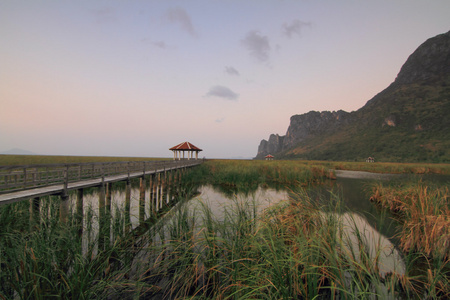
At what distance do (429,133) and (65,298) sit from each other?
92.5 metres

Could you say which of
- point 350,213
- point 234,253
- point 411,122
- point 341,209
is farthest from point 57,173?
point 411,122

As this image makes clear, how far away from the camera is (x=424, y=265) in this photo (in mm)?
5566

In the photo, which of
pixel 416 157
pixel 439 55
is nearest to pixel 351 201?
pixel 416 157

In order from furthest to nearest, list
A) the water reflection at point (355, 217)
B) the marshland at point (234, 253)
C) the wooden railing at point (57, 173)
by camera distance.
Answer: the wooden railing at point (57, 173)
the water reflection at point (355, 217)
the marshland at point (234, 253)

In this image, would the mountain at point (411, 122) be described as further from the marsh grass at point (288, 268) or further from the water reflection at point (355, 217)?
the marsh grass at point (288, 268)

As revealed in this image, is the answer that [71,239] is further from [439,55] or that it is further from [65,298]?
[439,55]

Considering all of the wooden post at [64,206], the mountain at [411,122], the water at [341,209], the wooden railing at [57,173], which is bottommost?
the water at [341,209]

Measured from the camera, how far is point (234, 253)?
12.4ft

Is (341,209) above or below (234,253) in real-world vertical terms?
below

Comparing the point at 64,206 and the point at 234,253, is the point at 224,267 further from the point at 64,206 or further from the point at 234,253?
the point at 64,206

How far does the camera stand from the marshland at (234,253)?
3031 millimetres

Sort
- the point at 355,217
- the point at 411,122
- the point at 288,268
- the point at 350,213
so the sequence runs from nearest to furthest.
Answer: the point at 288,268 → the point at 350,213 → the point at 355,217 → the point at 411,122

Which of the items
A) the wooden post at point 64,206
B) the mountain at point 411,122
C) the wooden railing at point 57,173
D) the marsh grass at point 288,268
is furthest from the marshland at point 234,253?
the mountain at point 411,122

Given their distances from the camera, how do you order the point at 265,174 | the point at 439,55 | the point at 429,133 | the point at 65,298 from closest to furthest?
the point at 65,298 < the point at 265,174 < the point at 429,133 < the point at 439,55
